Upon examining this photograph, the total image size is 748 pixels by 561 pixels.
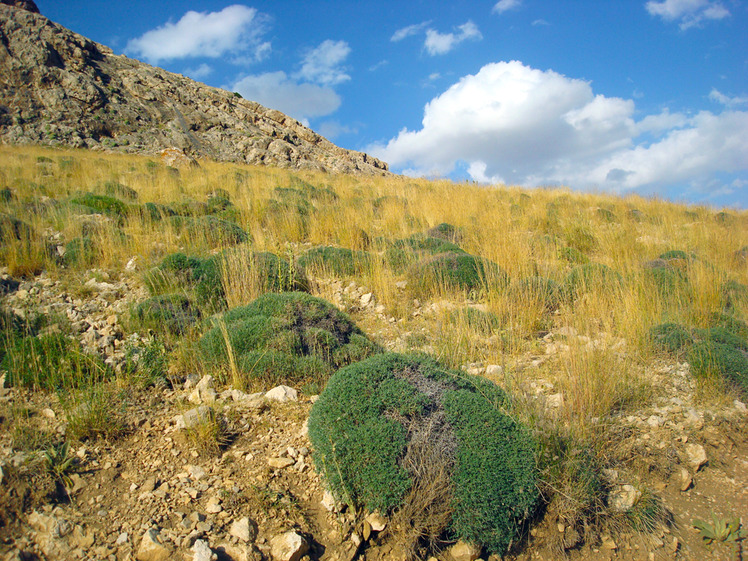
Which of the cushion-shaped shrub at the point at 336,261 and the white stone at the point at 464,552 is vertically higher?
the cushion-shaped shrub at the point at 336,261

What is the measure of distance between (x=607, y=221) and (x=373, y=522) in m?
9.57

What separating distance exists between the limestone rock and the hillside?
10mm

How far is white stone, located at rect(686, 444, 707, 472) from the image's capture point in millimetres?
2723

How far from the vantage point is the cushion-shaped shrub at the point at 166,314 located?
3845 mm

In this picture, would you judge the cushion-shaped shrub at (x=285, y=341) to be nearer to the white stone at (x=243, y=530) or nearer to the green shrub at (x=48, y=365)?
the green shrub at (x=48, y=365)

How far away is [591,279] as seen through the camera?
5.16 m

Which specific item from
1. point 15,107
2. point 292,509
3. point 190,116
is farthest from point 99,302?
point 190,116

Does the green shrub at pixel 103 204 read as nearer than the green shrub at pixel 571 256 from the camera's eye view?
No

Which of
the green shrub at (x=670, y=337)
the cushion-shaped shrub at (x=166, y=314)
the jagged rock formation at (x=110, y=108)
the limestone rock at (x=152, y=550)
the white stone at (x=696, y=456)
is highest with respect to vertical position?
the jagged rock formation at (x=110, y=108)

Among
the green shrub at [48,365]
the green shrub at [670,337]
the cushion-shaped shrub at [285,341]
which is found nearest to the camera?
the green shrub at [48,365]

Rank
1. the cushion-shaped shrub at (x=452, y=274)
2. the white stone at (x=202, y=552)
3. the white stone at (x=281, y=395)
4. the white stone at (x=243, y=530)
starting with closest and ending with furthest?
the white stone at (x=202, y=552), the white stone at (x=243, y=530), the white stone at (x=281, y=395), the cushion-shaped shrub at (x=452, y=274)

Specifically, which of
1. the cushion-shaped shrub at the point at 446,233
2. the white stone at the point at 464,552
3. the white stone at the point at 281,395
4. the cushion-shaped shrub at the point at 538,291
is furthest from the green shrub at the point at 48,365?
the cushion-shaped shrub at the point at 446,233

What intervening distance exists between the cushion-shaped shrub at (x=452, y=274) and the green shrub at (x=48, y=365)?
3390 millimetres

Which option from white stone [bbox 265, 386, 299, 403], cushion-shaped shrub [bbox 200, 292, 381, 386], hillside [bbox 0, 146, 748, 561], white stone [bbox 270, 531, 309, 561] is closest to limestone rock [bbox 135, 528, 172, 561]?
hillside [bbox 0, 146, 748, 561]
